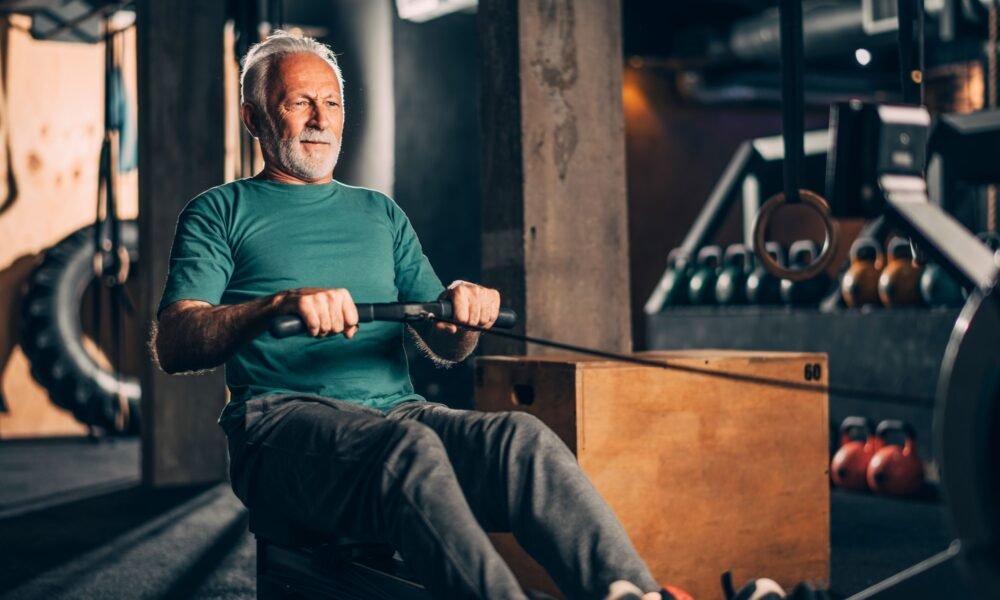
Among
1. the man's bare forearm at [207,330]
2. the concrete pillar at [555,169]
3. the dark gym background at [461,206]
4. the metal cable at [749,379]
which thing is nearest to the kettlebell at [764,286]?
the dark gym background at [461,206]

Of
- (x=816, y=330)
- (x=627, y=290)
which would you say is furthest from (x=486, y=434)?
(x=816, y=330)

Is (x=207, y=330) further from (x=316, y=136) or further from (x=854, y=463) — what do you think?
(x=854, y=463)

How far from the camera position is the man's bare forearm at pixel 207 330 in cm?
187

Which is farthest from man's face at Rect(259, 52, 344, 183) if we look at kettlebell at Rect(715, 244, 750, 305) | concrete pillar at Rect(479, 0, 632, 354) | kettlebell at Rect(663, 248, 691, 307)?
kettlebell at Rect(663, 248, 691, 307)

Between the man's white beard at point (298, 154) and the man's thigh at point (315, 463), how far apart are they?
1.47 feet

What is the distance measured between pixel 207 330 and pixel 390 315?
11.6 inches

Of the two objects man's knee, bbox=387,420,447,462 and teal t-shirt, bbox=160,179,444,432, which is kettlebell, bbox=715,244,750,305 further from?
man's knee, bbox=387,420,447,462

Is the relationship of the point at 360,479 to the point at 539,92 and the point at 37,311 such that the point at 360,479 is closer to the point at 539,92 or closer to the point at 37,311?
the point at 539,92

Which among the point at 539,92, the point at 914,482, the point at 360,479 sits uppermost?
the point at 539,92

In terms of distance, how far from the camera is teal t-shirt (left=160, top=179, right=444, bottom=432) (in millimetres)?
2037

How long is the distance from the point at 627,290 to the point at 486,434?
1.62 m

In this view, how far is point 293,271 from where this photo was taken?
82.0 inches

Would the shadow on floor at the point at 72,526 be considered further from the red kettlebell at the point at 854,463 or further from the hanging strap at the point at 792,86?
the red kettlebell at the point at 854,463

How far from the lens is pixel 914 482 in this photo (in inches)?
185
